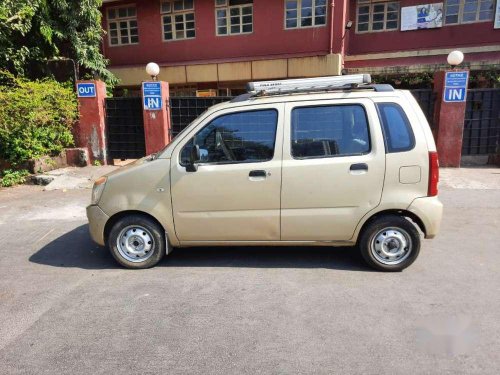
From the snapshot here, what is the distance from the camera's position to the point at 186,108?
10.4 metres

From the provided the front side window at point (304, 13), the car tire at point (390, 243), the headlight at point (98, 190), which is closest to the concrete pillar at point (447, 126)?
the car tire at point (390, 243)

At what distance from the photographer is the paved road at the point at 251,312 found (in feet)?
8.70

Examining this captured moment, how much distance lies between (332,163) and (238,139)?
103 centimetres

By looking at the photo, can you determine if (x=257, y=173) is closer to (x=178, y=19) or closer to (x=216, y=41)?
(x=216, y=41)

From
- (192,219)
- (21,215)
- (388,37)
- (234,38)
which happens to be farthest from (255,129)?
(388,37)

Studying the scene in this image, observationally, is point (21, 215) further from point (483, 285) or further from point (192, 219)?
point (483, 285)

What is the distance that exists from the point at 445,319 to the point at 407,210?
1148 millimetres

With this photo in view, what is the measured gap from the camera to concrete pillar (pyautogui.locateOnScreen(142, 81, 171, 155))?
994 centimetres

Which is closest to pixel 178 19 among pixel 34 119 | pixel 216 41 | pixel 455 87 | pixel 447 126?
pixel 216 41

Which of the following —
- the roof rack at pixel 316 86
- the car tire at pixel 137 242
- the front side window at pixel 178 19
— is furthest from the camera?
the front side window at pixel 178 19

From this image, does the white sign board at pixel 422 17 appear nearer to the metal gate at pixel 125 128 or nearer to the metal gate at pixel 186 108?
the metal gate at pixel 186 108

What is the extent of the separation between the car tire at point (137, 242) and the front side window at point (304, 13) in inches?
517

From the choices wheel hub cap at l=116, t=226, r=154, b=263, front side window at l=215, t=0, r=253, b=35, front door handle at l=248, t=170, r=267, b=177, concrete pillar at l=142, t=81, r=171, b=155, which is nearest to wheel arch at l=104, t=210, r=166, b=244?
wheel hub cap at l=116, t=226, r=154, b=263

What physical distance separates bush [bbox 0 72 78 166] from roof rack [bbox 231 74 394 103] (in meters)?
7.16
